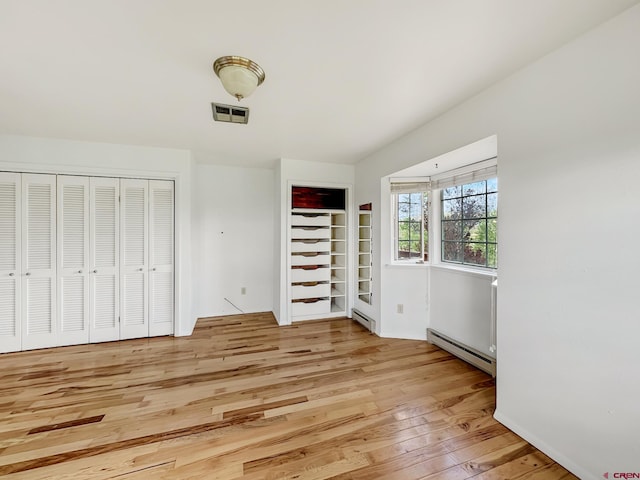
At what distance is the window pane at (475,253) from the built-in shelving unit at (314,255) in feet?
5.51

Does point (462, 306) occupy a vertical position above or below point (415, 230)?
below

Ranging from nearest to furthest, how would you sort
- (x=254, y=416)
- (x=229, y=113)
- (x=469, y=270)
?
(x=254, y=416)
(x=229, y=113)
(x=469, y=270)

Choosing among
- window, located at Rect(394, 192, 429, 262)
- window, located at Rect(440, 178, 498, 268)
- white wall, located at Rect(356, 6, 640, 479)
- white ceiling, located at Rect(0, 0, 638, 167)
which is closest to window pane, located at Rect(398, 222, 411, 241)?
window, located at Rect(394, 192, 429, 262)

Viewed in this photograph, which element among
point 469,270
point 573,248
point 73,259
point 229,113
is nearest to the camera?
point 573,248

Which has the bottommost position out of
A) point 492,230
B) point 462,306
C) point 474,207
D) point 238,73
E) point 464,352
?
point 464,352

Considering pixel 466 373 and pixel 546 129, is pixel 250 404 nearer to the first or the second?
pixel 466 373

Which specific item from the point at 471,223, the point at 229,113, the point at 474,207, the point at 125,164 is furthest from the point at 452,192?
the point at 125,164

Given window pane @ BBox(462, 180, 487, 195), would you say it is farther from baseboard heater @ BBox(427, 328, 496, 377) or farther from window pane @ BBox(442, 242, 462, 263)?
baseboard heater @ BBox(427, 328, 496, 377)

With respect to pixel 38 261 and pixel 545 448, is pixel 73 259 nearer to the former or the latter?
pixel 38 261

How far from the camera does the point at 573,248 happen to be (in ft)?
4.66

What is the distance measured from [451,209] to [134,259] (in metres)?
3.87

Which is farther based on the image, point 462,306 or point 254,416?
point 462,306

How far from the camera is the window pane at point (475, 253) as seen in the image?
8.75 ft

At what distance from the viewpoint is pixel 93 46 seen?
147 cm
